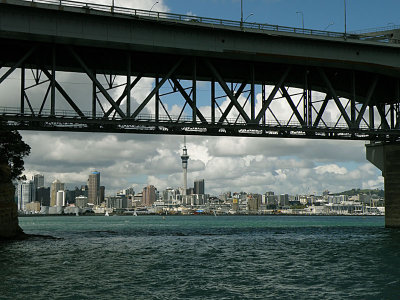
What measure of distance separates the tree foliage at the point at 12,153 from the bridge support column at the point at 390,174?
4272 cm

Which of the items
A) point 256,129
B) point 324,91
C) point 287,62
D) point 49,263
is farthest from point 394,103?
point 49,263

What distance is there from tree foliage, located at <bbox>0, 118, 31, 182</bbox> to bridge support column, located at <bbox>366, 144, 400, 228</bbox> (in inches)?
1682

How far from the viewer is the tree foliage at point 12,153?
148 feet

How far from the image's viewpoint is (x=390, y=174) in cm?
6338

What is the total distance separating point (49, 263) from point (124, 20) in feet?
73.4

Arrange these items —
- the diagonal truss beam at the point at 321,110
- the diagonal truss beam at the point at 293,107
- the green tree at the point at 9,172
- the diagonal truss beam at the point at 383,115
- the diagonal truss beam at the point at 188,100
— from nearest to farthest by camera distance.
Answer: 1. the green tree at the point at 9,172
2. the diagonal truss beam at the point at 188,100
3. the diagonal truss beam at the point at 293,107
4. the diagonal truss beam at the point at 321,110
5. the diagonal truss beam at the point at 383,115

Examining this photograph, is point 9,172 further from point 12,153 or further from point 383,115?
point 383,115

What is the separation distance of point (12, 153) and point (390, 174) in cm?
4459

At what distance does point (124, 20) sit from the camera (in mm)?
43812

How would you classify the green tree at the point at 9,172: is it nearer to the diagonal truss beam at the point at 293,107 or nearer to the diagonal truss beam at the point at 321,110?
the diagonal truss beam at the point at 293,107

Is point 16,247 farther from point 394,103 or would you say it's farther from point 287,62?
point 394,103

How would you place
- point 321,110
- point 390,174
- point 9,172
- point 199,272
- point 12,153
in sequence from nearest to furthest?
point 199,272, point 9,172, point 12,153, point 321,110, point 390,174

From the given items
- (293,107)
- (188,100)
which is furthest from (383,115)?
(188,100)

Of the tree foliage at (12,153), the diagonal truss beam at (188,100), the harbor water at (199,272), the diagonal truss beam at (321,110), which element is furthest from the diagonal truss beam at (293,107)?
the tree foliage at (12,153)
